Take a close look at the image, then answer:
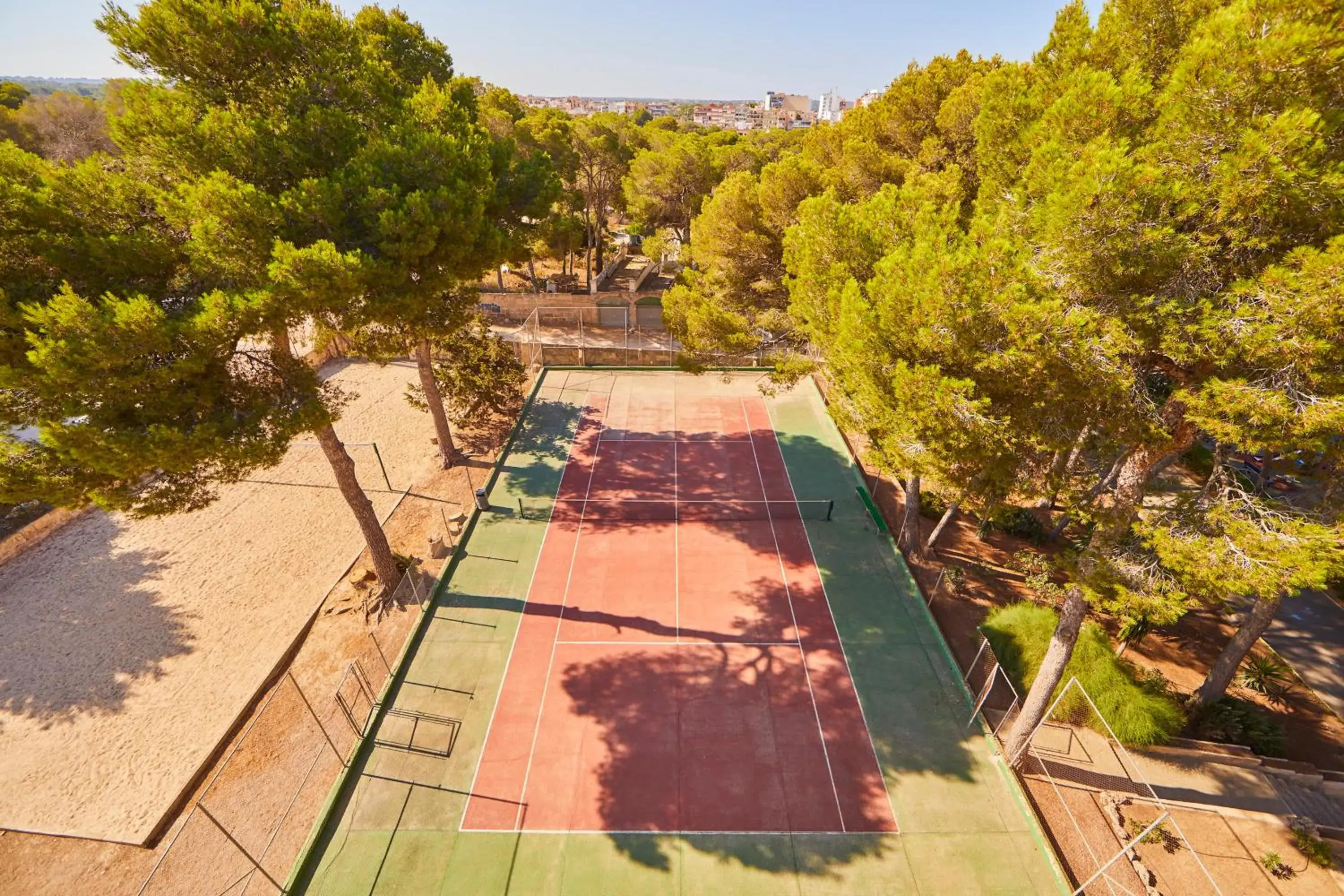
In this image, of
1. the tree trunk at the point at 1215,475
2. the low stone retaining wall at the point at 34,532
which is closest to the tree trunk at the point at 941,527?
the tree trunk at the point at 1215,475

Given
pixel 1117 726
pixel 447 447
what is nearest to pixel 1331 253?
pixel 1117 726

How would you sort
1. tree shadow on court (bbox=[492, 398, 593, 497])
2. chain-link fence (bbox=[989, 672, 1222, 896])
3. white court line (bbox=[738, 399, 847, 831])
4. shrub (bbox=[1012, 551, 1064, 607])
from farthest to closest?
1. tree shadow on court (bbox=[492, 398, 593, 497])
2. shrub (bbox=[1012, 551, 1064, 607])
3. white court line (bbox=[738, 399, 847, 831])
4. chain-link fence (bbox=[989, 672, 1222, 896])

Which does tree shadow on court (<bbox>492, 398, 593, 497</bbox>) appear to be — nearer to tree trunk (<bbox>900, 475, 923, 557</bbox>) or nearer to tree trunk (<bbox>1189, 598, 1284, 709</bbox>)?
tree trunk (<bbox>900, 475, 923, 557</bbox>)

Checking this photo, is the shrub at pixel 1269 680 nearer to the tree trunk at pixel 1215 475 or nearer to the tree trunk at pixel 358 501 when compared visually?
the tree trunk at pixel 1215 475

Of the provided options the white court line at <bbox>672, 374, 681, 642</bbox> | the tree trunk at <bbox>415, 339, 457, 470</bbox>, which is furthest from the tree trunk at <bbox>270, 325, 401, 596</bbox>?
the white court line at <bbox>672, 374, 681, 642</bbox>

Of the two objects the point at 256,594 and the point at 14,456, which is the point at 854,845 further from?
the point at 256,594

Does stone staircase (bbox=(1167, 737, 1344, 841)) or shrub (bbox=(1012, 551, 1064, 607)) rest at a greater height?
shrub (bbox=(1012, 551, 1064, 607))
